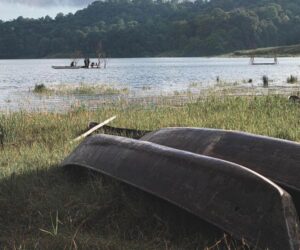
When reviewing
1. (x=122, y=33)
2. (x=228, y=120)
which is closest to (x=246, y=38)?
(x=122, y=33)

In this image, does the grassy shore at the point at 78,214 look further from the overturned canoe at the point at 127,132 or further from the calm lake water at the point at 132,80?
the calm lake water at the point at 132,80

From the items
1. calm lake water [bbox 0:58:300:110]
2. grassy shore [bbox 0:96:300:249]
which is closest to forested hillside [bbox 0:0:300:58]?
calm lake water [bbox 0:58:300:110]

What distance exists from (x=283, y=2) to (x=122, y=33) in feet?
183

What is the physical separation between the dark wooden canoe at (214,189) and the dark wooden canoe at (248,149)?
0.71m

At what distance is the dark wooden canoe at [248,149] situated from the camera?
5.34 metres

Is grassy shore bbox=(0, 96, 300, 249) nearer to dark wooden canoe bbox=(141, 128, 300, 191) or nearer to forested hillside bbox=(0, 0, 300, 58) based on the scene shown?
dark wooden canoe bbox=(141, 128, 300, 191)

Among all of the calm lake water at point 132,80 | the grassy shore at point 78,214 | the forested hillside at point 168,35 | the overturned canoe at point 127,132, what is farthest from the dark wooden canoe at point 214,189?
the forested hillside at point 168,35

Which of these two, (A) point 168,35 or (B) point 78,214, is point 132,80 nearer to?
(B) point 78,214

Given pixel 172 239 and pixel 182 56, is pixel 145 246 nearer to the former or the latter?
pixel 172 239

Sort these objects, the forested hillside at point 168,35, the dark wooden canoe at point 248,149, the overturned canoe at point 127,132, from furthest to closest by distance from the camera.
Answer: the forested hillside at point 168,35 < the overturned canoe at point 127,132 < the dark wooden canoe at point 248,149

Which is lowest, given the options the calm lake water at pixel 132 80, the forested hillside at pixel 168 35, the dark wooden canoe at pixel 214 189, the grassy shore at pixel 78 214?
the calm lake water at pixel 132 80

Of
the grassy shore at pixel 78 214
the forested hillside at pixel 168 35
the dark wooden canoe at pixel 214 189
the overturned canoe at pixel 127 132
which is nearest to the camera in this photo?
the dark wooden canoe at pixel 214 189

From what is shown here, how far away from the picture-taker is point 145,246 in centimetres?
467

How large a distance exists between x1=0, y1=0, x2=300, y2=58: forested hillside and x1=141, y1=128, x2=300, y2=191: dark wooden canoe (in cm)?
13262
